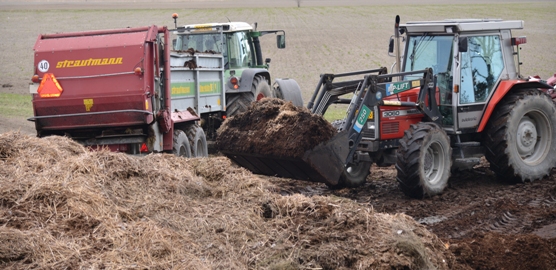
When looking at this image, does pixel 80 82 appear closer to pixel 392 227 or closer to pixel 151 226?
pixel 151 226

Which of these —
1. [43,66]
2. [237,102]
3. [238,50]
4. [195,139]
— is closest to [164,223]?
[43,66]

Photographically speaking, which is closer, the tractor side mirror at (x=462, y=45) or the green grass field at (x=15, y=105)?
the tractor side mirror at (x=462, y=45)

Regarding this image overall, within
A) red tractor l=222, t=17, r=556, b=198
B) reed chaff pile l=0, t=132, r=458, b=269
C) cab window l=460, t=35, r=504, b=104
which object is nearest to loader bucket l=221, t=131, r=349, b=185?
red tractor l=222, t=17, r=556, b=198

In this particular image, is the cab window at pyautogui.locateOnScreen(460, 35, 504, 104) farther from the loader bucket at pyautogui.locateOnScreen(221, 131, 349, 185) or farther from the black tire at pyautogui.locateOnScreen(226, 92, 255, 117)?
the black tire at pyautogui.locateOnScreen(226, 92, 255, 117)

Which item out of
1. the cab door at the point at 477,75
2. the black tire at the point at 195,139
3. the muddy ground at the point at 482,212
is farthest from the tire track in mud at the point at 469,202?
the black tire at the point at 195,139

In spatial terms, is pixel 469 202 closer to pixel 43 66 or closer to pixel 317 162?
pixel 317 162

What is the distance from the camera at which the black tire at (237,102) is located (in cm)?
1391

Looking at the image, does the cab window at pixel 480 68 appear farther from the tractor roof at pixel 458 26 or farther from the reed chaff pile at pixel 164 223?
the reed chaff pile at pixel 164 223

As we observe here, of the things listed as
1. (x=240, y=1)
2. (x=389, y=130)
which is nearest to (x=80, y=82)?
(x=389, y=130)

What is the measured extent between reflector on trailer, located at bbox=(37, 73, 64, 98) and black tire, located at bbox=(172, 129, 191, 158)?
200 centimetres

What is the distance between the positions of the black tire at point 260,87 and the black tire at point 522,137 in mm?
5561

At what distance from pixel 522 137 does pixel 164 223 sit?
710 cm

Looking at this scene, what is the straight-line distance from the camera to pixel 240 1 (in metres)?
69.5

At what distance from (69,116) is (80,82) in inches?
21.2
